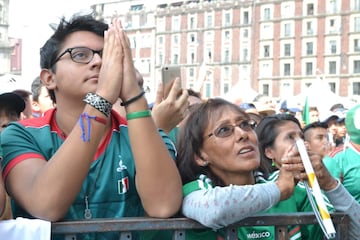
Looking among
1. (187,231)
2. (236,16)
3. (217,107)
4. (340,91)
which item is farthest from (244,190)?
(236,16)

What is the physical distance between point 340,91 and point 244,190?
67.3 metres

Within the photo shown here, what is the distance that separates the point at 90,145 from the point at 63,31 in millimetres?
558

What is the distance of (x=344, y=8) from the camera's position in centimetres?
6756

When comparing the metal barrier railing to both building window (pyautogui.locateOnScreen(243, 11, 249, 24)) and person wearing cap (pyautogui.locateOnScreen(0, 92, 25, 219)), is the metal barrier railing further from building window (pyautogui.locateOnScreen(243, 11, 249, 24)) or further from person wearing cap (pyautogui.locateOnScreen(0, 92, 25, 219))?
building window (pyautogui.locateOnScreen(243, 11, 249, 24))

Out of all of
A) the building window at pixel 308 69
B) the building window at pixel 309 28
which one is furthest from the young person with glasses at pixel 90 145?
the building window at pixel 309 28

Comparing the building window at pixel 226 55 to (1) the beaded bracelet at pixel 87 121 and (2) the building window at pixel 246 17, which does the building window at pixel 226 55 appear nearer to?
(2) the building window at pixel 246 17

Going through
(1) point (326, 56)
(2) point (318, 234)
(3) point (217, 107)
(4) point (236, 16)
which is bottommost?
(2) point (318, 234)

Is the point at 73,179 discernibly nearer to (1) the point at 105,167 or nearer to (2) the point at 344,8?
(1) the point at 105,167

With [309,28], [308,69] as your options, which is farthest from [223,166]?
[309,28]

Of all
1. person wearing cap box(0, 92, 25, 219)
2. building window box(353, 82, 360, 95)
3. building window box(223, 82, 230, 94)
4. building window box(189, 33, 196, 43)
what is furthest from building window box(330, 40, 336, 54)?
person wearing cap box(0, 92, 25, 219)

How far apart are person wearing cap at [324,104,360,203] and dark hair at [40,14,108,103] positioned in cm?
228

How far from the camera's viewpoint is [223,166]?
2480 millimetres

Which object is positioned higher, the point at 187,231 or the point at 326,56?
the point at 326,56

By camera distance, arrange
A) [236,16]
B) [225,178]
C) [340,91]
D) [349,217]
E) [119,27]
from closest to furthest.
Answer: [119,27]
[349,217]
[225,178]
[340,91]
[236,16]
